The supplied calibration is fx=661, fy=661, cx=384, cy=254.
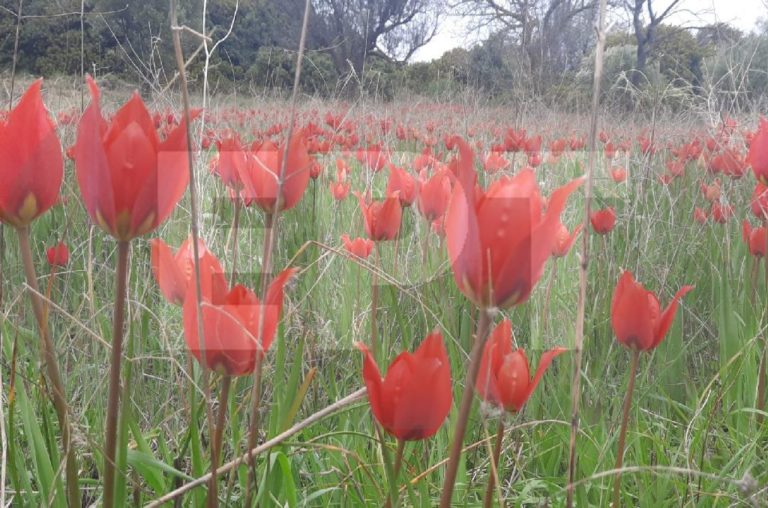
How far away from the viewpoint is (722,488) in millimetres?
913

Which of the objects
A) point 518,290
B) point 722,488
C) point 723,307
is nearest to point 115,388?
point 518,290

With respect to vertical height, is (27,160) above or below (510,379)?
above

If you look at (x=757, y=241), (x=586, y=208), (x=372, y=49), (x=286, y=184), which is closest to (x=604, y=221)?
(x=757, y=241)

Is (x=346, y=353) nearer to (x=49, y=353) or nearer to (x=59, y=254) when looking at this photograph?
(x=59, y=254)

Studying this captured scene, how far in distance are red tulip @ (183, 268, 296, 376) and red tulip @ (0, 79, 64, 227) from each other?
5.3 inches

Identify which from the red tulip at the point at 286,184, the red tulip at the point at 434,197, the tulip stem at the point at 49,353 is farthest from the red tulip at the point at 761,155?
the tulip stem at the point at 49,353

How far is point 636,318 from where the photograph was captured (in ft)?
2.44

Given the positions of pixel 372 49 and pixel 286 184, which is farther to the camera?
pixel 372 49

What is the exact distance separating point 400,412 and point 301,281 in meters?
1.28

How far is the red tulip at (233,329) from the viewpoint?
1.69 feet

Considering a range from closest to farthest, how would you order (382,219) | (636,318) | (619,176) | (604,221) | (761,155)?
(636,318)
(382,219)
(761,155)
(604,221)
(619,176)

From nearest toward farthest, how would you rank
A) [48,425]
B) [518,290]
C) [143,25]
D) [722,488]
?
[518,290]
[48,425]
[722,488]
[143,25]

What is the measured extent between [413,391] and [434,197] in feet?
2.70

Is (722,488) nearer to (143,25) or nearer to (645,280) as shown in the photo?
(645,280)
